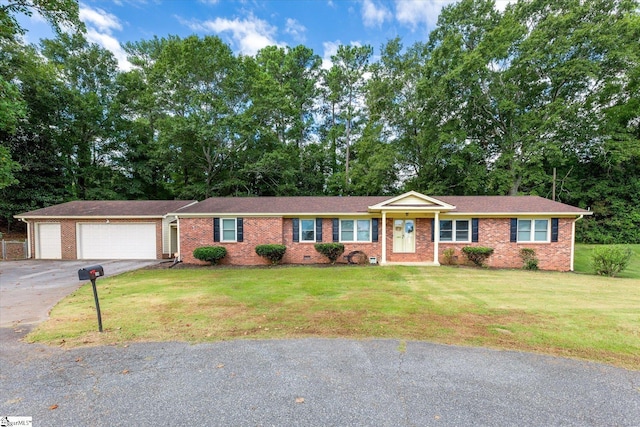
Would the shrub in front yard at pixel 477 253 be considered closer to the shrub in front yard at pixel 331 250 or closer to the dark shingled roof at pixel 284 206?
the dark shingled roof at pixel 284 206

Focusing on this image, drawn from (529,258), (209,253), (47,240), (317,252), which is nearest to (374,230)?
(317,252)

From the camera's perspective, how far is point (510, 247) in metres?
12.8

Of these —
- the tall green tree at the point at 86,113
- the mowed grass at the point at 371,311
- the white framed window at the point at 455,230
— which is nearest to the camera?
the mowed grass at the point at 371,311

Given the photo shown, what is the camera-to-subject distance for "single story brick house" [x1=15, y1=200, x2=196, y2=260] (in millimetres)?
14922

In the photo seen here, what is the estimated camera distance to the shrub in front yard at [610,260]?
34.9 feet

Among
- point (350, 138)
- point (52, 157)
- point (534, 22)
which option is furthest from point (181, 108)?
point (534, 22)

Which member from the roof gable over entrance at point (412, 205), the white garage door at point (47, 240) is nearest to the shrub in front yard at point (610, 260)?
the roof gable over entrance at point (412, 205)

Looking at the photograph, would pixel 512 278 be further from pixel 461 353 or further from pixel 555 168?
pixel 555 168

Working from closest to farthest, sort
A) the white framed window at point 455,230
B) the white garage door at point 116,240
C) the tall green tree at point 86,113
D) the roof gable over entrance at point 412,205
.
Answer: the roof gable over entrance at point 412,205, the white framed window at point 455,230, the white garage door at point 116,240, the tall green tree at point 86,113

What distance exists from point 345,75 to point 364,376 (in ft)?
92.1

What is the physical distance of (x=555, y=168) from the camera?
22406 mm

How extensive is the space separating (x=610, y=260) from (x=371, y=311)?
37.0 feet

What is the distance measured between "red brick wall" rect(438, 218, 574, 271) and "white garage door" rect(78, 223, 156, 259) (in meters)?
15.3

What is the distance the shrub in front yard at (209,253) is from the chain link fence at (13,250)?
425 inches
